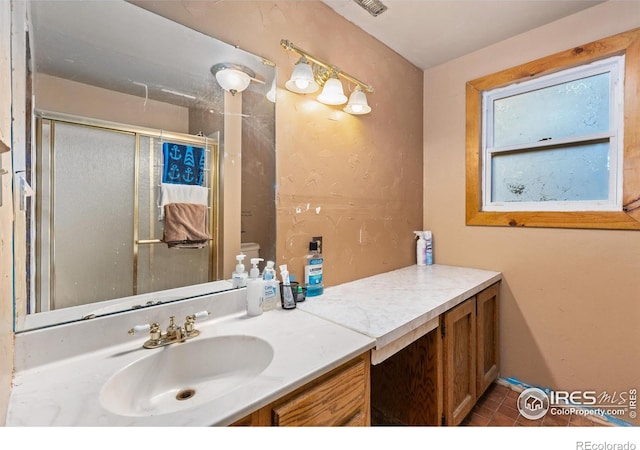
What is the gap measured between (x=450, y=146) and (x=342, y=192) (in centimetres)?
98

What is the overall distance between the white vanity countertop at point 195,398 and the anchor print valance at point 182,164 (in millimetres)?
521

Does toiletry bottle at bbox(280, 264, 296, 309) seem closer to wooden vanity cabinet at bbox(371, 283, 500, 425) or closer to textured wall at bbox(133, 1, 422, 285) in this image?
textured wall at bbox(133, 1, 422, 285)

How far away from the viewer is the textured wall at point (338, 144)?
3.97 ft

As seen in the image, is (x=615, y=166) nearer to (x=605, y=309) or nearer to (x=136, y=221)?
(x=605, y=309)

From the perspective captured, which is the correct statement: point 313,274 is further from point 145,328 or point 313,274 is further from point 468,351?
point 468,351

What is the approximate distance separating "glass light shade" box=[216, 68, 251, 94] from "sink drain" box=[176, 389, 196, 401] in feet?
3.51

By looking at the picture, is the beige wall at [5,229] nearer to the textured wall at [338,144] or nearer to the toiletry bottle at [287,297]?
the textured wall at [338,144]

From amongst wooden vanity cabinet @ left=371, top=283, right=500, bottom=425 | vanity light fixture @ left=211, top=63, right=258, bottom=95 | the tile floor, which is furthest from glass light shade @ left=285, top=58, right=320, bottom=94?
the tile floor

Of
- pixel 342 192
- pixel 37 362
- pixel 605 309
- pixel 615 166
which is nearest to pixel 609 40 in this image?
pixel 615 166

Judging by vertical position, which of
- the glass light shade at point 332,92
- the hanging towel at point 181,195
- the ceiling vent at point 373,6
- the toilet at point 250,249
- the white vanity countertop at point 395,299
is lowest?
the white vanity countertop at point 395,299

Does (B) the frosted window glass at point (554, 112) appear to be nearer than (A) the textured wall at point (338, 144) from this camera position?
No

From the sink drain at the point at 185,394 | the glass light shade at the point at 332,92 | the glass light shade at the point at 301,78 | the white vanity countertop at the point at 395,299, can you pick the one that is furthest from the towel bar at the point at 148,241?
the glass light shade at the point at 332,92
